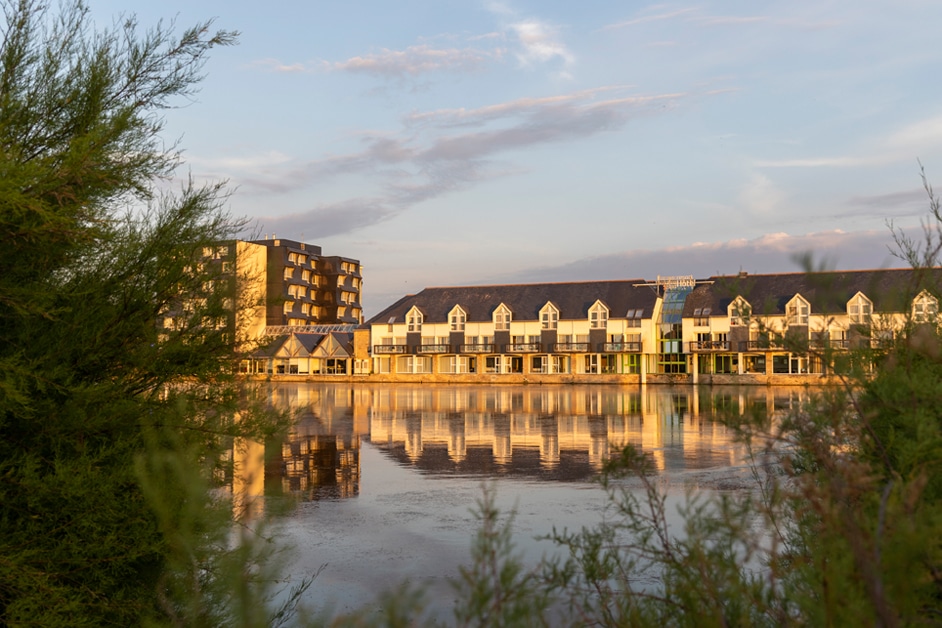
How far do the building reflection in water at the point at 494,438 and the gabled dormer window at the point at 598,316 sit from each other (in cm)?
3563

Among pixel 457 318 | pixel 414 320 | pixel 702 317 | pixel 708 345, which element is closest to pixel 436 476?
pixel 708 345

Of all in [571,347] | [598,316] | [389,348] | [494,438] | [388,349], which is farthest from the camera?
[388,349]

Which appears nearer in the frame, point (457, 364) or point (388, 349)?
point (457, 364)

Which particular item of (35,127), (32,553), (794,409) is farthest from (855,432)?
(35,127)

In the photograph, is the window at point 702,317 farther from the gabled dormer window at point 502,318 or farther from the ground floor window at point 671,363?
the gabled dormer window at point 502,318

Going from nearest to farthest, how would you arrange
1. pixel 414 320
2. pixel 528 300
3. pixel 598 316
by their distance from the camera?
pixel 598 316 < pixel 528 300 < pixel 414 320

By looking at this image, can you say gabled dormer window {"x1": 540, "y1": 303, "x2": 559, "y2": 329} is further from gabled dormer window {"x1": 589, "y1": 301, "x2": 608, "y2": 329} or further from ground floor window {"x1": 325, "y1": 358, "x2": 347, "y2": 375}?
ground floor window {"x1": 325, "y1": 358, "x2": 347, "y2": 375}

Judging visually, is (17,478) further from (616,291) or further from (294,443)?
(616,291)

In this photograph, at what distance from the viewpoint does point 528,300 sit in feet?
284

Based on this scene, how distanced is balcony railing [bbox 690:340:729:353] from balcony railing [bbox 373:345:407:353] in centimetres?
2971

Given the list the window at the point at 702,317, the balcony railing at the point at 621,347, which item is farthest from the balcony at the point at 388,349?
the window at the point at 702,317

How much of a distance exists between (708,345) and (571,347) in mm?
13013

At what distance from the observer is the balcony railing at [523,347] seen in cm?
8338

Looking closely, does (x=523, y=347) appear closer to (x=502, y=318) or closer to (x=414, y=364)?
(x=502, y=318)
